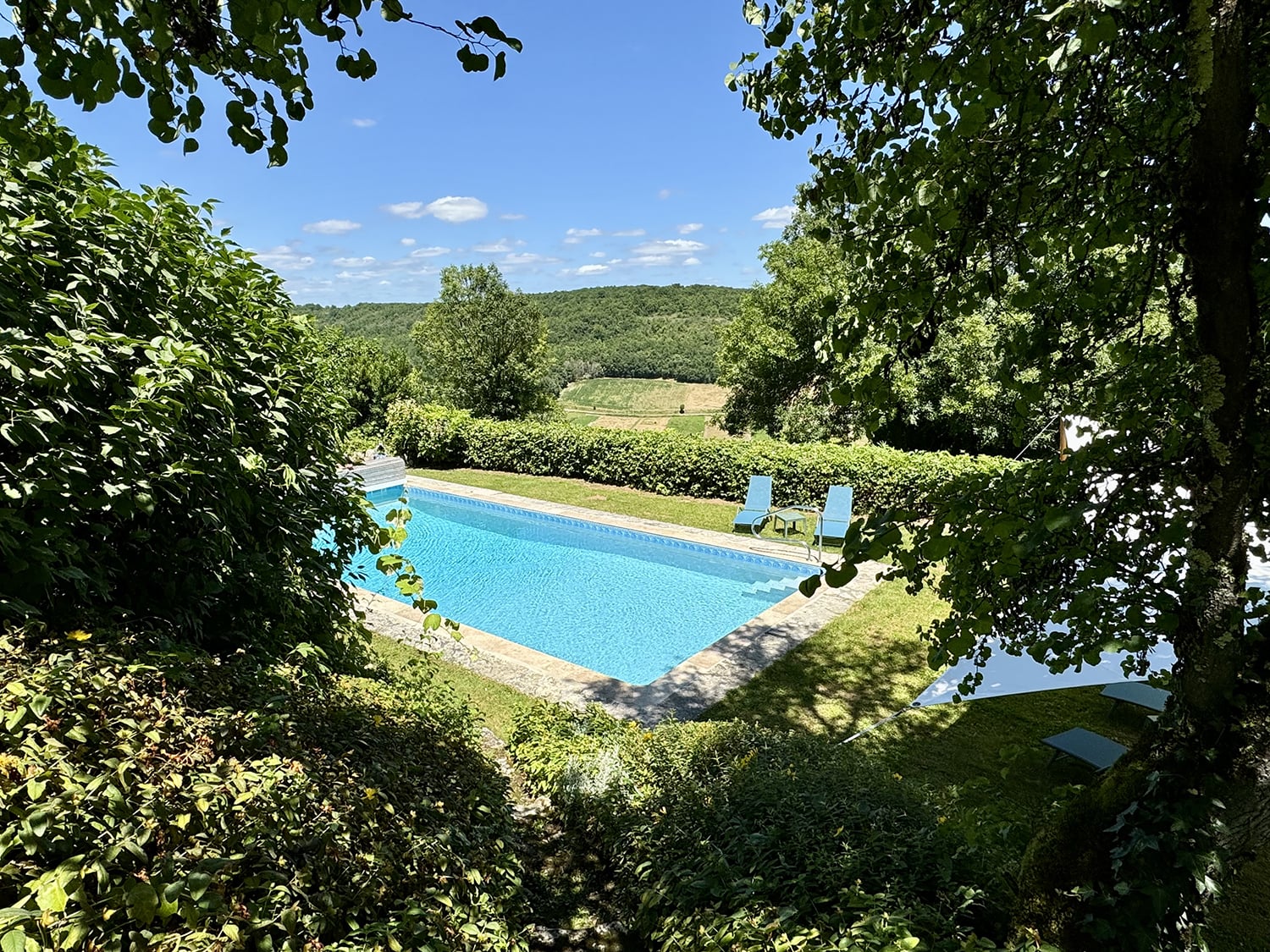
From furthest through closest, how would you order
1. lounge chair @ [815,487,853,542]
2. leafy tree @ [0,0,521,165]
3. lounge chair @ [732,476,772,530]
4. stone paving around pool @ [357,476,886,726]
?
lounge chair @ [732,476,772,530], lounge chair @ [815,487,853,542], stone paving around pool @ [357,476,886,726], leafy tree @ [0,0,521,165]

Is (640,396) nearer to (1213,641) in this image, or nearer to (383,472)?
(383,472)

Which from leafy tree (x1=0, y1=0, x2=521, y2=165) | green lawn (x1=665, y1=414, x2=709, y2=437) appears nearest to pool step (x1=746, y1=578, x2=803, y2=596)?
leafy tree (x1=0, y1=0, x2=521, y2=165)

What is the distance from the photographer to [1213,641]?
1.91m

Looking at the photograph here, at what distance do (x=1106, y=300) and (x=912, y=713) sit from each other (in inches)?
188

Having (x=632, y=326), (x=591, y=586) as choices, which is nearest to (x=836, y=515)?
(x=591, y=586)

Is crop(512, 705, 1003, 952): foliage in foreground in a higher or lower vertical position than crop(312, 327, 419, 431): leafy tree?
lower

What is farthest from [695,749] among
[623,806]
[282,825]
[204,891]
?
[204,891]

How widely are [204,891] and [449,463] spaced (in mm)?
19747

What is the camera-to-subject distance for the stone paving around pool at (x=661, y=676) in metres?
6.68

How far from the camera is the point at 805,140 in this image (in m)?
2.64

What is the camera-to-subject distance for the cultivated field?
58281mm

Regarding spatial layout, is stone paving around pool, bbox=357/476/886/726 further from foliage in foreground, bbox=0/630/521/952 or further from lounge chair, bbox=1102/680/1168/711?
foliage in foreground, bbox=0/630/521/952

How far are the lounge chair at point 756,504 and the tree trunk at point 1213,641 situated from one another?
10.4m

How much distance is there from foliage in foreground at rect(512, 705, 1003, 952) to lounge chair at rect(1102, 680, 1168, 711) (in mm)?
3180
